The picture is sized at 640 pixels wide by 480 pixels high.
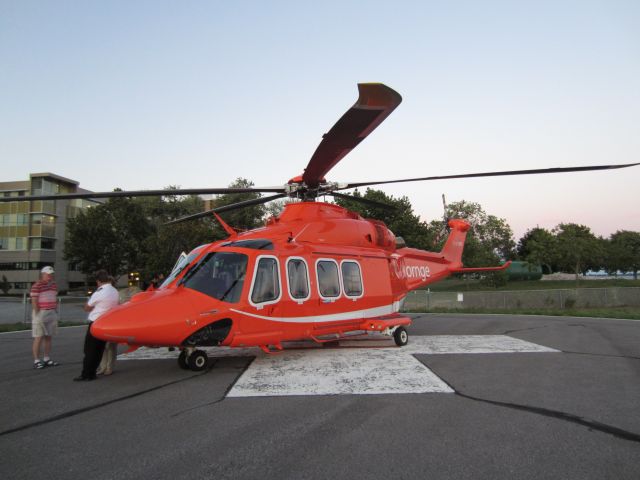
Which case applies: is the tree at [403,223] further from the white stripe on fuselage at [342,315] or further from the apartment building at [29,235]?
the apartment building at [29,235]

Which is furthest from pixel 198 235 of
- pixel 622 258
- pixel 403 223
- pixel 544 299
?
pixel 622 258

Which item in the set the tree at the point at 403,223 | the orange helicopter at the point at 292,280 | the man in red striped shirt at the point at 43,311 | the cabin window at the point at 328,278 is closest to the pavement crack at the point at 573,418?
the orange helicopter at the point at 292,280

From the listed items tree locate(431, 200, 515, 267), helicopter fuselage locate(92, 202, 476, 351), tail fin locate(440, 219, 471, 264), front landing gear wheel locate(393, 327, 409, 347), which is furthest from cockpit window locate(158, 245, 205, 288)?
tree locate(431, 200, 515, 267)

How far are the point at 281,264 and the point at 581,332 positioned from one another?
9.52 m

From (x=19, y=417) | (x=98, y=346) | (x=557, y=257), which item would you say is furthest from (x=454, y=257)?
(x=557, y=257)

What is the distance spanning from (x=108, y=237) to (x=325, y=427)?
4885cm

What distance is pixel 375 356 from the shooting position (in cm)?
831

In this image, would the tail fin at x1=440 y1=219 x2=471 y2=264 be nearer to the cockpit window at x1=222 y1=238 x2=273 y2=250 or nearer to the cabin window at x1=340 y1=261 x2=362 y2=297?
the cabin window at x1=340 y1=261 x2=362 y2=297

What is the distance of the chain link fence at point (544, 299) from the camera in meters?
23.4

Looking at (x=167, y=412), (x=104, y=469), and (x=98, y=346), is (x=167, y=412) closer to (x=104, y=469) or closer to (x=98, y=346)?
(x=104, y=469)

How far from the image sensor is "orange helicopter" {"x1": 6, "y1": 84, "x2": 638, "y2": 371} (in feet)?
20.1

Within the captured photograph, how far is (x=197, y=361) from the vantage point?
709 centimetres

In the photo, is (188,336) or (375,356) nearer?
(188,336)

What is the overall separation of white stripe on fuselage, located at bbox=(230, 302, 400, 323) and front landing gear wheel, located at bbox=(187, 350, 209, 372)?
1.01 metres
